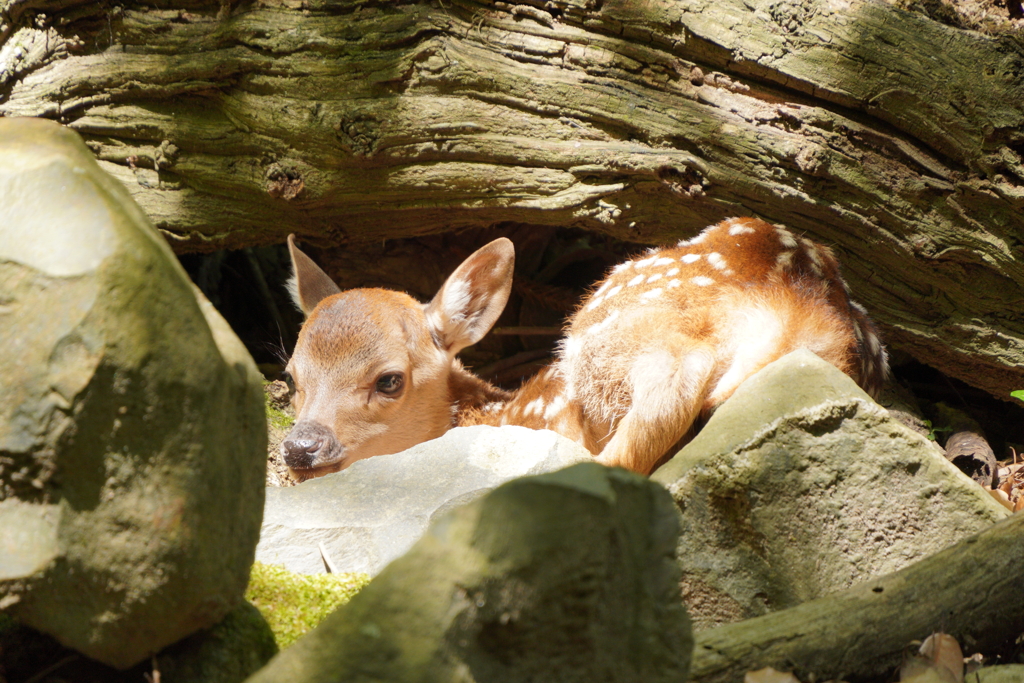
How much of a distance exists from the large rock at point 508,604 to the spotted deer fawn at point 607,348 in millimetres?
1632

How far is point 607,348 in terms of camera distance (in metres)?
3.38

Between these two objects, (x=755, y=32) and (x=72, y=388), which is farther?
(x=755, y=32)

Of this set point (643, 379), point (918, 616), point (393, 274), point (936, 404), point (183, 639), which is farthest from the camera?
point (393, 274)

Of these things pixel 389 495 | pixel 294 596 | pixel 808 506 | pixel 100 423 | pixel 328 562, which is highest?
pixel 100 423

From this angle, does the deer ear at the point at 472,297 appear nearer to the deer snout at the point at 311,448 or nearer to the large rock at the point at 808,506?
the deer snout at the point at 311,448

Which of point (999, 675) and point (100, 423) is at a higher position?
point (100, 423)

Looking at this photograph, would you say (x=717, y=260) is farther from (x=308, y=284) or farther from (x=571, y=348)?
(x=308, y=284)

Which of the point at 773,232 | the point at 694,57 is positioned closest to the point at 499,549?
the point at 773,232

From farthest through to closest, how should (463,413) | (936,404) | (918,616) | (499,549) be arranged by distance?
(936,404) → (463,413) → (918,616) → (499,549)

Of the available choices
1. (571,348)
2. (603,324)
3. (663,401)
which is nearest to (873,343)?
(663,401)

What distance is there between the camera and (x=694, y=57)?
3.83 m

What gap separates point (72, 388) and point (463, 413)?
9.46ft

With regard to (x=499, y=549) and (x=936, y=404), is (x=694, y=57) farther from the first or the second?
(x=499, y=549)

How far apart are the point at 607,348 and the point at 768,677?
70.6 inches
